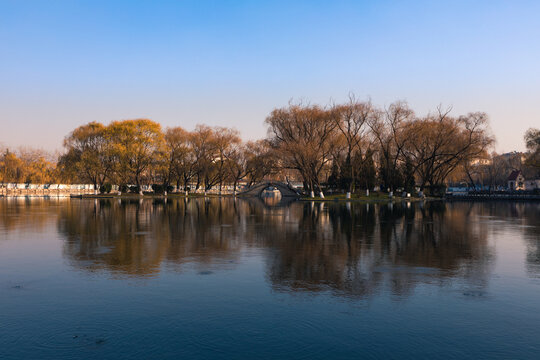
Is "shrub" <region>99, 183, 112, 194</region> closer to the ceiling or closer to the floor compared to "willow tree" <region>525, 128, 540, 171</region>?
closer to the floor

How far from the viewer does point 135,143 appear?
94.3m

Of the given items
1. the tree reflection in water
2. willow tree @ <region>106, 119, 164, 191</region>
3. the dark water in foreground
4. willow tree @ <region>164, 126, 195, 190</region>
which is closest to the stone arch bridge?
willow tree @ <region>164, 126, 195, 190</region>

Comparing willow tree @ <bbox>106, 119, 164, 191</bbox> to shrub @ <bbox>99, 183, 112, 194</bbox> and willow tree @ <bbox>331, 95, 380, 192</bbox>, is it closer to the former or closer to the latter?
shrub @ <bbox>99, 183, 112, 194</bbox>

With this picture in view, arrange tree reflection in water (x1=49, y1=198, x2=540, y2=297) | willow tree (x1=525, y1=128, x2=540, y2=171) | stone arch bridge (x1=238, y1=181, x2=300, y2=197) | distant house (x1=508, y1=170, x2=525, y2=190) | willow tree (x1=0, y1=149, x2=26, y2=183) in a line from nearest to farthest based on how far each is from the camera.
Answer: tree reflection in water (x1=49, y1=198, x2=540, y2=297)
willow tree (x1=525, y1=128, x2=540, y2=171)
stone arch bridge (x1=238, y1=181, x2=300, y2=197)
willow tree (x1=0, y1=149, x2=26, y2=183)
distant house (x1=508, y1=170, x2=525, y2=190)

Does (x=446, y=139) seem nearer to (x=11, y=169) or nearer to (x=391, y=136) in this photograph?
(x=391, y=136)

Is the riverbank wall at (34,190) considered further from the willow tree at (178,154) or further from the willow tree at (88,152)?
the willow tree at (178,154)

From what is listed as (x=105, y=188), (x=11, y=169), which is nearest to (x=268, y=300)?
(x=105, y=188)

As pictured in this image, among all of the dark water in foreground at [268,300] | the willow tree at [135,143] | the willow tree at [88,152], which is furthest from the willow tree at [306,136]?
the dark water in foreground at [268,300]

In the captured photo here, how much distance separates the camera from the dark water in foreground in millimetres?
8562

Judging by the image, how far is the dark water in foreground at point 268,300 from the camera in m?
8.56

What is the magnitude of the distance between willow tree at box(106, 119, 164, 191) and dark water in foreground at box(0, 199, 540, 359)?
243ft

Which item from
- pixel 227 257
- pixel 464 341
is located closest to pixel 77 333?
pixel 464 341

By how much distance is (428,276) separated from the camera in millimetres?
14516

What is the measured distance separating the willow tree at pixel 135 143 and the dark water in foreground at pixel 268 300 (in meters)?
74.1
